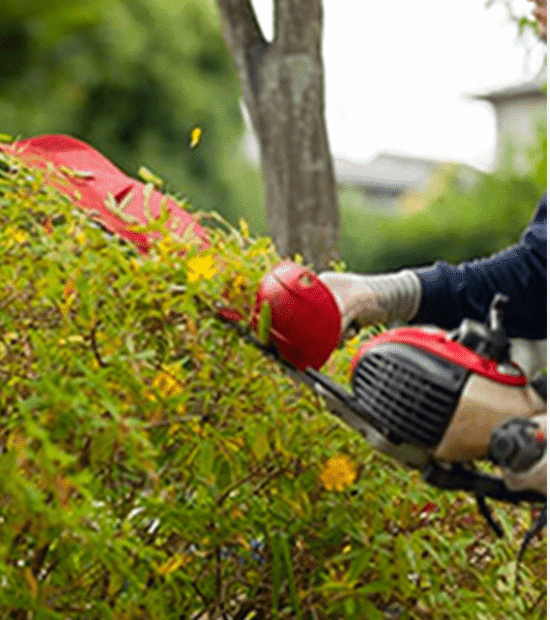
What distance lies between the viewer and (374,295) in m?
2.30

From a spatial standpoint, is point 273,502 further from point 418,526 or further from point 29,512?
point 29,512

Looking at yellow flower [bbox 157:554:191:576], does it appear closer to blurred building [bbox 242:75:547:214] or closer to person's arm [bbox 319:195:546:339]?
person's arm [bbox 319:195:546:339]

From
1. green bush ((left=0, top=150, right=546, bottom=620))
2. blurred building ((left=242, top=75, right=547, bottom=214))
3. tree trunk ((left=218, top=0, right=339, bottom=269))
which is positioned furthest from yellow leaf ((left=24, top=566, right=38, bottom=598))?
blurred building ((left=242, top=75, right=547, bottom=214))

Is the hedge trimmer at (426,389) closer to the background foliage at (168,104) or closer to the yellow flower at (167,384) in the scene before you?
the yellow flower at (167,384)

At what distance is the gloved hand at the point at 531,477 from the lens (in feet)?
6.36

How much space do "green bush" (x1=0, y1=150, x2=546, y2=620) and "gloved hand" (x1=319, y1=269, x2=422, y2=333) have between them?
0.13 meters

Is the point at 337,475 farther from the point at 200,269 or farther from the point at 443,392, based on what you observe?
the point at 200,269

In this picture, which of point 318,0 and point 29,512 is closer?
point 29,512

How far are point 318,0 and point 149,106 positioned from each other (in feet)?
53.9

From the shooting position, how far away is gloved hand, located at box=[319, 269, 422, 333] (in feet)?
7.38

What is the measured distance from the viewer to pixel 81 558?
1.92 meters

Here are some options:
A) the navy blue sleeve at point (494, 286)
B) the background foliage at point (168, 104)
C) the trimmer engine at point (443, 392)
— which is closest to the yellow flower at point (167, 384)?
the trimmer engine at point (443, 392)

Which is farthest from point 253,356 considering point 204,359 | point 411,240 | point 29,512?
point 411,240

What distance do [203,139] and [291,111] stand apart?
14408 mm
